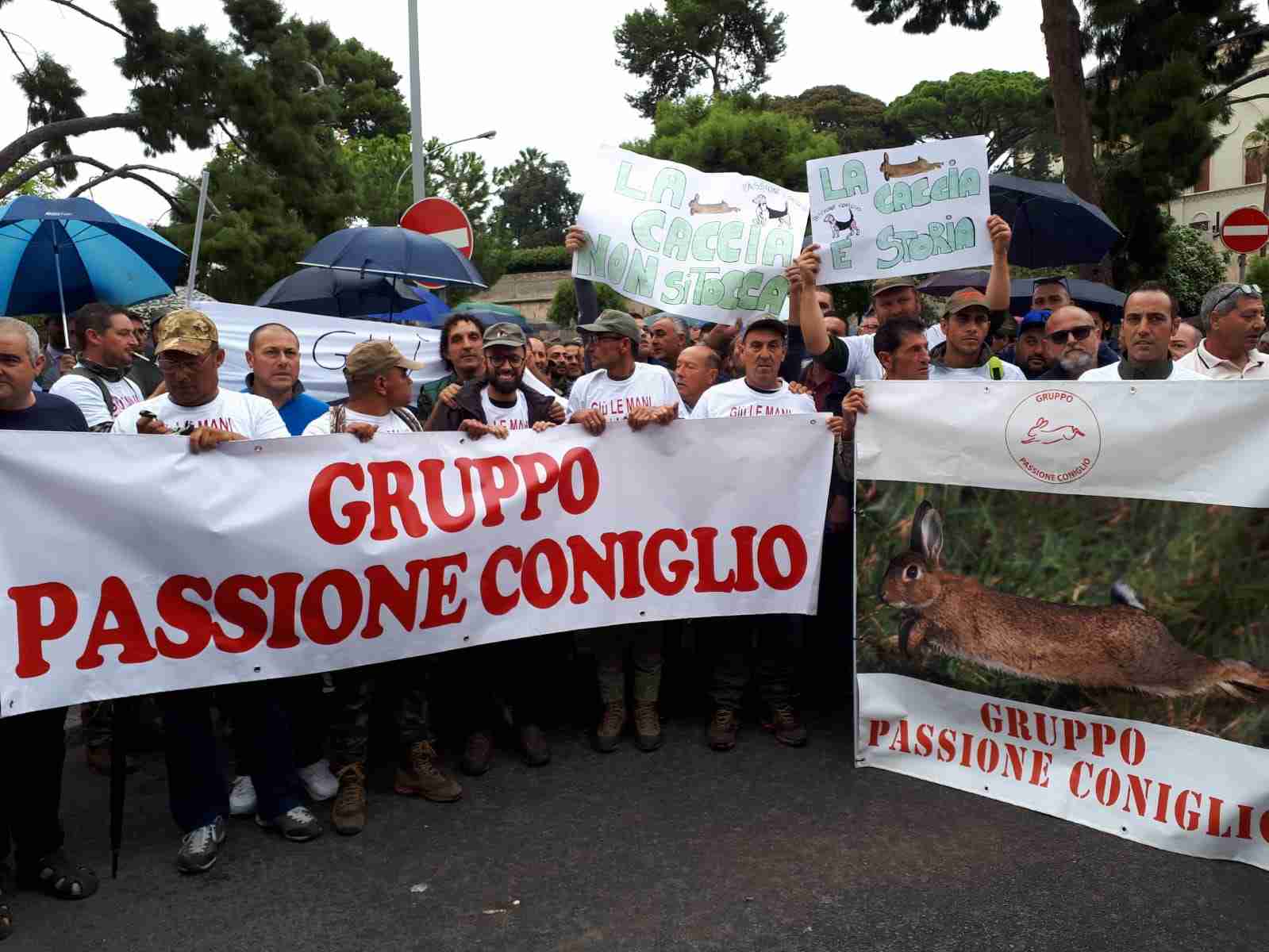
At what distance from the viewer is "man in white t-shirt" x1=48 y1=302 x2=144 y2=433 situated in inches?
202

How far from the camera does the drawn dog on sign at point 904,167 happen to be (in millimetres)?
5359

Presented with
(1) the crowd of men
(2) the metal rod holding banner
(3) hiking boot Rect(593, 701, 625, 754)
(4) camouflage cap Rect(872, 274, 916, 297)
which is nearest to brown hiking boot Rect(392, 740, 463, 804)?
(1) the crowd of men

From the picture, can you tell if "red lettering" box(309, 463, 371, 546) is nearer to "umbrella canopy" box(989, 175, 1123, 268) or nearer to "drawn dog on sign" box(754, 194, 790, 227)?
"drawn dog on sign" box(754, 194, 790, 227)

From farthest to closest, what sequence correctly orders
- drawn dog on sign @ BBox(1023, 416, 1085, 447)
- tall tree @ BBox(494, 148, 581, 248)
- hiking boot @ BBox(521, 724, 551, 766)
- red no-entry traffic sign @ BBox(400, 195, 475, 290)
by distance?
tall tree @ BBox(494, 148, 581, 248) < red no-entry traffic sign @ BBox(400, 195, 475, 290) < hiking boot @ BBox(521, 724, 551, 766) < drawn dog on sign @ BBox(1023, 416, 1085, 447)

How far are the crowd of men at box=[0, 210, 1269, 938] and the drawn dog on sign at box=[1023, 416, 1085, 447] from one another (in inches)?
28.6

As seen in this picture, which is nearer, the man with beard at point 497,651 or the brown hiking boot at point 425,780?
the brown hiking boot at point 425,780

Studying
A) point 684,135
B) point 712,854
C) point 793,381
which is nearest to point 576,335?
point 793,381

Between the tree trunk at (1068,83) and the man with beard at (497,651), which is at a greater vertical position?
the tree trunk at (1068,83)

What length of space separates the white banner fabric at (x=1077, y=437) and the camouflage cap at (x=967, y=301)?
2.72 feet

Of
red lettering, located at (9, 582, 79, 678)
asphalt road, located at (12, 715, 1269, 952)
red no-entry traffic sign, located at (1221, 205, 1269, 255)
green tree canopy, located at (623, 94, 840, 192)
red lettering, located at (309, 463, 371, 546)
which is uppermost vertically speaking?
green tree canopy, located at (623, 94, 840, 192)

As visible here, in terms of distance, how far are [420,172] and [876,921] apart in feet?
39.2

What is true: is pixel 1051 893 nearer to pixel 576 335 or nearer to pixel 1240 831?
pixel 1240 831

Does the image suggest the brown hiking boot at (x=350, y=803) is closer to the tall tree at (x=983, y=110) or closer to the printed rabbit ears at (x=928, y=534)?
the printed rabbit ears at (x=928, y=534)

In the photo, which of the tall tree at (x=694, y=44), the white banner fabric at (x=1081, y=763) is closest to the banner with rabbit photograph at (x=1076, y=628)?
the white banner fabric at (x=1081, y=763)
